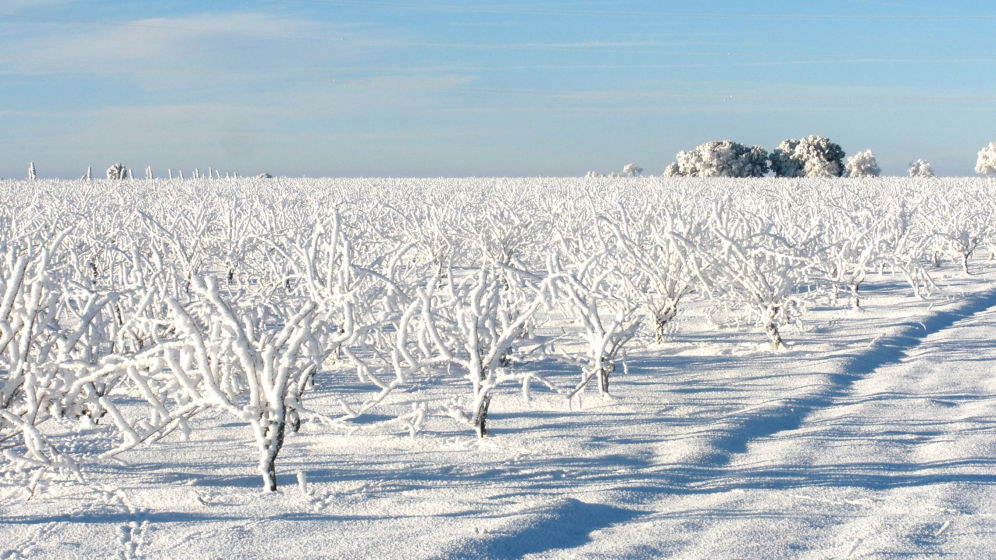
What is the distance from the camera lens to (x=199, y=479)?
148 inches

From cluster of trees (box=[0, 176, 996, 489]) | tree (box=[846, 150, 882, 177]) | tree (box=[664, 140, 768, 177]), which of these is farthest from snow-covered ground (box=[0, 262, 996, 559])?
tree (box=[846, 150, 882, 177])

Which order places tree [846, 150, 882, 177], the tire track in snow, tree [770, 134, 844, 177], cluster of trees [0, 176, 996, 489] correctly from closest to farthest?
1. cluster of trees [0, 176, 996, 489]
2. the tire track in snow
3. tree [770, 134, 844, 177]
4. tree [846, 150, 882, 177]

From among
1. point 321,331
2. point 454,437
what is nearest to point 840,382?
point 454,437

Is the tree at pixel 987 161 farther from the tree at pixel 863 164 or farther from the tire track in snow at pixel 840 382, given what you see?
the tire track in snow at pixel 840 382

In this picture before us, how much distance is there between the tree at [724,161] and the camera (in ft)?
158

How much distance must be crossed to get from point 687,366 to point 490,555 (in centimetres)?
344

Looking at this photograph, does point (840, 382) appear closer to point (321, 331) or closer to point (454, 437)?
point (454, 437)

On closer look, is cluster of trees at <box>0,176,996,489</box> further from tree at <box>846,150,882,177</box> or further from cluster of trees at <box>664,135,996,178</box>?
tree at <box>846,150,882,177</box>

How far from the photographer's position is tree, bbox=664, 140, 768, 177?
4809 centimetres

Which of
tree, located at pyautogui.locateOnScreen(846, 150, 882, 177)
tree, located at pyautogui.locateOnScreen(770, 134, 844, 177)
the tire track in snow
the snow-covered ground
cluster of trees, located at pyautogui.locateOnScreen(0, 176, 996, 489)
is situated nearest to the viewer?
the snow-covered ground

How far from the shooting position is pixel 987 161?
62188 millimetres

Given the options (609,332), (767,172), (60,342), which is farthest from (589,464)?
(767,172)

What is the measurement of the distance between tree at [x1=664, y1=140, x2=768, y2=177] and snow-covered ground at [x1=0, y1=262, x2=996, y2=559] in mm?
44177

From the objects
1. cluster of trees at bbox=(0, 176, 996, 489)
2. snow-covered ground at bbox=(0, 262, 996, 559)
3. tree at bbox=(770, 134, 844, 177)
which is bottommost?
snow-covered ground at bbox=(0, 262, 996, 559)
